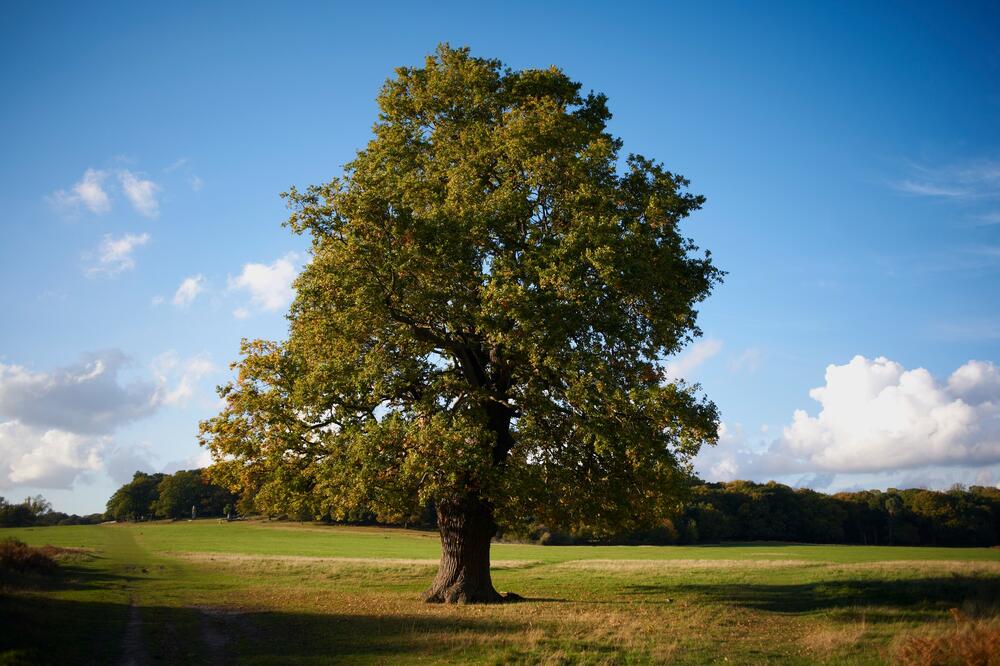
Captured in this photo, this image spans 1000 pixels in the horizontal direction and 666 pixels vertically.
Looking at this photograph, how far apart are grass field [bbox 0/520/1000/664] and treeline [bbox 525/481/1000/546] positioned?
6567 centimetres

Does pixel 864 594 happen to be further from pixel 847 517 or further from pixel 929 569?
pixel 847 517

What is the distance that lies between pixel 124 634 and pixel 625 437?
47.5ft

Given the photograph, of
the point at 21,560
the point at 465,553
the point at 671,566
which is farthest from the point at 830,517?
the point at 21,560

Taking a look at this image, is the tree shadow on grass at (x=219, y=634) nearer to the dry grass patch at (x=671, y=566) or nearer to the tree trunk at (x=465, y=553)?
the tree trunk at (x=465, y=553)

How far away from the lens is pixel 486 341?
23.0 metres

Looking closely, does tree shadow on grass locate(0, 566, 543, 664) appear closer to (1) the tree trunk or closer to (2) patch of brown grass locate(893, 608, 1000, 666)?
(1) the tree trunk

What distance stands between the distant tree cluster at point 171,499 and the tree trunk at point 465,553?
11752cm

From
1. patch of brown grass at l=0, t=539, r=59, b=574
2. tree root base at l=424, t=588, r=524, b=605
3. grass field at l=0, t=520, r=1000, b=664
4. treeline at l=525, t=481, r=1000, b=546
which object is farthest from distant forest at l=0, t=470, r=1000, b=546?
tree root base at l=424, t=588, r=524, b=605

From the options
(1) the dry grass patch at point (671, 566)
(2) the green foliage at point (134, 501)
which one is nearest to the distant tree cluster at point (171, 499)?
(2) the green foliage at point (134, 501)

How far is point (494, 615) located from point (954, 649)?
11422 millimetres

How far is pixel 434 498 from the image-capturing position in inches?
866

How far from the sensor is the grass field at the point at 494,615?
1478cm

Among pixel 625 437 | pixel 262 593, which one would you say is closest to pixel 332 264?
pixel 625 437

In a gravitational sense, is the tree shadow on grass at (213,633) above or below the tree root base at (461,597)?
above
